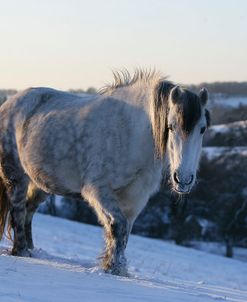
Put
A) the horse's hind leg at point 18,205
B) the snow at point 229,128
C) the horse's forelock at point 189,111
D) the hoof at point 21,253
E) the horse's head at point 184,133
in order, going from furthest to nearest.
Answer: the snow at point 229,128
the horse's hind leg at point 18,205
the hoof at point 21,253
the horse's forelock at point 189,111
the horse's head at point 184,133

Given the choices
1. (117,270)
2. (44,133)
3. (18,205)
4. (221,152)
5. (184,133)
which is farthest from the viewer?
(221,152)

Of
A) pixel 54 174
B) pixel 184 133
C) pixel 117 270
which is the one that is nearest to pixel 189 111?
pixel 184 133

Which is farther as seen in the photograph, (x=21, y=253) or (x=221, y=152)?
(x=221, y=152)

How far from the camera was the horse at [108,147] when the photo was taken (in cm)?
663

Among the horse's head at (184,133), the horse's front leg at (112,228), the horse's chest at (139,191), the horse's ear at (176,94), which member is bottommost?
the horse's front leg at (112,228)

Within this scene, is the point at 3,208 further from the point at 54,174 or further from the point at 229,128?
the point at 229,128

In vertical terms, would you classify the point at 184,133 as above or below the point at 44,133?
above

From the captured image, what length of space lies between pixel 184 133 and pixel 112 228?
4.71 ft

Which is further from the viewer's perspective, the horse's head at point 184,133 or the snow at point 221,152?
the snow at point 221,152

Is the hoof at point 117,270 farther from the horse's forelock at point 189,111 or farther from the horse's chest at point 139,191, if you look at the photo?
the horse's forelock at point 189,111

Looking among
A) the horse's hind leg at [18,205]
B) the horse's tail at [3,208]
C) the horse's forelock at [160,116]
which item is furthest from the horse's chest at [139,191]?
the horse's tail at [3,208]

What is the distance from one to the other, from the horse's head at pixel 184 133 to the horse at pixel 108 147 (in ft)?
0.03

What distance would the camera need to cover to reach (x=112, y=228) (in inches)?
279

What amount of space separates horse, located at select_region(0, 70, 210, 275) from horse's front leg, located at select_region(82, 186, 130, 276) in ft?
0.04
